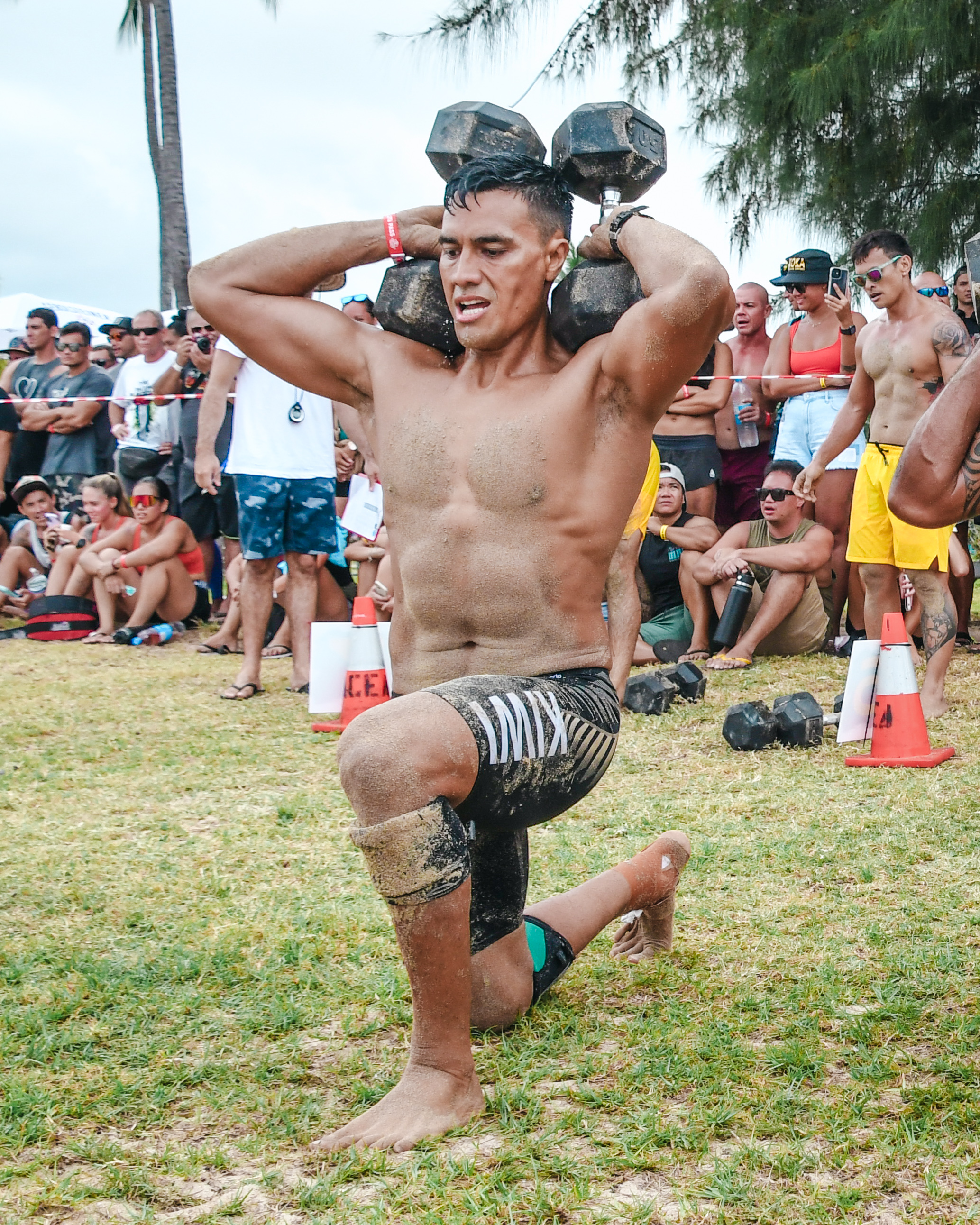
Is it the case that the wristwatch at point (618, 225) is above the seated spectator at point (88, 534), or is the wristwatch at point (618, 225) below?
above

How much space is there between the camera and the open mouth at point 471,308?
2.84m

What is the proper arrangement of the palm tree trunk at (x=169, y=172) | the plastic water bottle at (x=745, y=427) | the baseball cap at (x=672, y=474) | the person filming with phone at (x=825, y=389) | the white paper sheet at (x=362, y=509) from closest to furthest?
the person filming with phone at (x=825, y=389), the baseball cap at (x=672, y=474), the white paper sheet at (x=362, y=509), the plastic water bottle at (x=745, y=427), the palm tree trunk at (x=169, y=172)

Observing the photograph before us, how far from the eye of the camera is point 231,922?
143 inches

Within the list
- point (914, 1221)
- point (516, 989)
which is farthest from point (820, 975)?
point (914, 1221)

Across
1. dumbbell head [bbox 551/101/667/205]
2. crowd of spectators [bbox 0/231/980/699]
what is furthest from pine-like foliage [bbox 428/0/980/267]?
dumbbell head [bbox 551/101/667/205]

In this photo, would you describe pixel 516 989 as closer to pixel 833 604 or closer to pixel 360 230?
pixel 360 230

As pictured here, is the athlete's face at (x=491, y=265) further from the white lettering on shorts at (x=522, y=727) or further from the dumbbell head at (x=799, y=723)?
the dumbbell head at (x=799, y=723)

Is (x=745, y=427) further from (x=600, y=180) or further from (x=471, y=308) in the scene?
(x=471, y=308)

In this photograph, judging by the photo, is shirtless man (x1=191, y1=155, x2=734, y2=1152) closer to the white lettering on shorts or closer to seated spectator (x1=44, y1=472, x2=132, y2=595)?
the white lettering on shorts

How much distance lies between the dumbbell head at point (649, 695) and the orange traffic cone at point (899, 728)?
1312mm

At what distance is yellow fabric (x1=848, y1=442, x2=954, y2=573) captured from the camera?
21.3 ft

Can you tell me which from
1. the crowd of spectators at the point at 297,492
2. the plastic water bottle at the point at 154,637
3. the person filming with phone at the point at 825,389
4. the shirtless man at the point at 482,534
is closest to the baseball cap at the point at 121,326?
the crowd of spectators at the point at 297,492

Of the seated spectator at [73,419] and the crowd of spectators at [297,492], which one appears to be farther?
the seated spectator at [73,419]

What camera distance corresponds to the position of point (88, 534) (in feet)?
35.0
